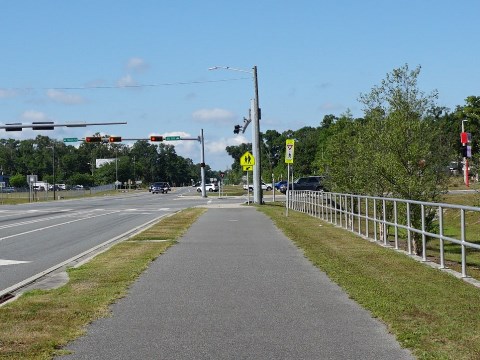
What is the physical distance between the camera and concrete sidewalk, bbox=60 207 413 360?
7.21 m

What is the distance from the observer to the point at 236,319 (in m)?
8.80

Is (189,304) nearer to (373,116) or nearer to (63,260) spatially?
(63,260)

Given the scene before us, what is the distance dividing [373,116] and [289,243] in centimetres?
927

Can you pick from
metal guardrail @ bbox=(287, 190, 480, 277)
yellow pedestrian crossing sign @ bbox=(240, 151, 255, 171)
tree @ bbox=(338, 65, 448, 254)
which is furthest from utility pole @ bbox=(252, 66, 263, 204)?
tree @ bbox=(338, 65, 448, 254)

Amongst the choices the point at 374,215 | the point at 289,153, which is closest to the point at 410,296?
the point at 374,215

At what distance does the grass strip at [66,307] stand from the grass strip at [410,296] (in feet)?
11.1

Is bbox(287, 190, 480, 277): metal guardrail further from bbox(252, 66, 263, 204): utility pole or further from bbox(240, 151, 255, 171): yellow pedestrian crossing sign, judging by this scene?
bbox(252, 66, 263, 204): utility pole

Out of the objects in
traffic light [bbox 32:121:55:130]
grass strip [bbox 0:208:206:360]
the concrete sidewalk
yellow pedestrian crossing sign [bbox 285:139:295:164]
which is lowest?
the concrete sidewalk

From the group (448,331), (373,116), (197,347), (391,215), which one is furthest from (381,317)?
(373,116)

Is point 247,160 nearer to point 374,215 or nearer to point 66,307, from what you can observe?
point 374,215

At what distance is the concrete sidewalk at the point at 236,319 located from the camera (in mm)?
7207

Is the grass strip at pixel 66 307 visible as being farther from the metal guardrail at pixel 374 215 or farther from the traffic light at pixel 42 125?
the traffic light at pixel 42 125

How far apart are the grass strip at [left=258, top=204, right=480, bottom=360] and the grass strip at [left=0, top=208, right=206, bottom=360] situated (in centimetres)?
339

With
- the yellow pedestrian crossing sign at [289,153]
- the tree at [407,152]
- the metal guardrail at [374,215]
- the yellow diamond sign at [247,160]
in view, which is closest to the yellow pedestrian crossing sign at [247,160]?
the yellow diamond sign at [247,160]
